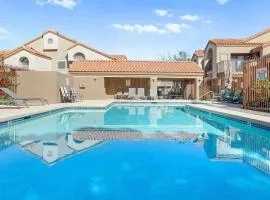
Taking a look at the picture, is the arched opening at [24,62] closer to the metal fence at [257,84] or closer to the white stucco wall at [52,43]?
the white stucco wall at [52,43]

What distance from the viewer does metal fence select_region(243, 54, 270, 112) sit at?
14.3 meters

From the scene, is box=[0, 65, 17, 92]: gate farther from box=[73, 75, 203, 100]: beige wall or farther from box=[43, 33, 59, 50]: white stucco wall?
box=[43, 33, 59, 50]: white stucco wall

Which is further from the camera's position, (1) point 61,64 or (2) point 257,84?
(1) point 61,64

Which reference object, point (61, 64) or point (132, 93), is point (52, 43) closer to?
point (61, 64)

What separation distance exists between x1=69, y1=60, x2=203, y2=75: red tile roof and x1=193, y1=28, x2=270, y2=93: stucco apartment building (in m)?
2.58

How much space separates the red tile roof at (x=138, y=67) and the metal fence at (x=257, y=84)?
12228 mm

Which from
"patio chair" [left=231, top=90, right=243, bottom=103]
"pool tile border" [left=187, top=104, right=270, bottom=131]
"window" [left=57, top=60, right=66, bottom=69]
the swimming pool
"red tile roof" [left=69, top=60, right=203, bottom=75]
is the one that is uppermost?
"window" [left=57, top=60, right=66, bottom=69]

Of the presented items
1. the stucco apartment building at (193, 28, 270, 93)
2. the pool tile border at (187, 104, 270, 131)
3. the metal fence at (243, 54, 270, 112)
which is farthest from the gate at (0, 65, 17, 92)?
the stucco apartment building at (193, 28, 270, 93)

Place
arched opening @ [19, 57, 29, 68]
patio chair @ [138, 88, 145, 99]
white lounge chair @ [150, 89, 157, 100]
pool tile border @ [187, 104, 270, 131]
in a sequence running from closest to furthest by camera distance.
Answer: pool tile border @ [187, 104, 270, 131], white lounge chair @ [150, 89, 157, 100], patio chair @ [138, 88, 145, 99], arched opening @ [19, 57, 29, 68]

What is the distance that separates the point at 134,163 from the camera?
21.8ft

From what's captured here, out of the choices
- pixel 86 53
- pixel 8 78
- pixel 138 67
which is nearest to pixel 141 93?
pixel 138 67

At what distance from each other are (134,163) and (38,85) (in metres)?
15.2

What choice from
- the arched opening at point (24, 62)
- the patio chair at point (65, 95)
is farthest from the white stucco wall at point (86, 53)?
the patio chair at point (65, 95)

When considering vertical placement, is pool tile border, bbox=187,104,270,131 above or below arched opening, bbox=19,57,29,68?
below
